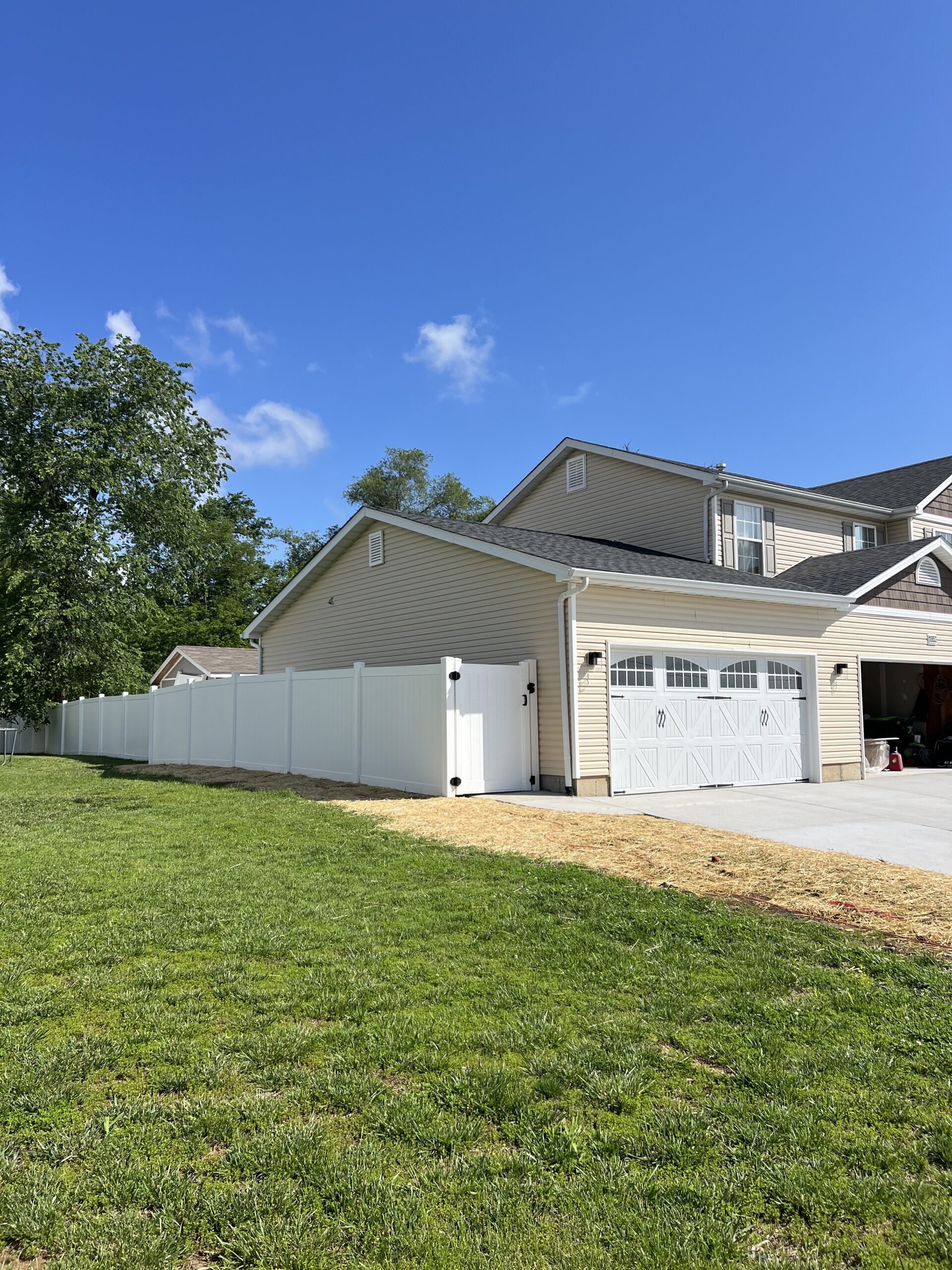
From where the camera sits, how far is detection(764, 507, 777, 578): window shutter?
58.1ft

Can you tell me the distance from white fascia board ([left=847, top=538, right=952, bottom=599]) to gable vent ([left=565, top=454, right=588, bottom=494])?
274 inches

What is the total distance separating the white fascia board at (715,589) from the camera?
11602 mm

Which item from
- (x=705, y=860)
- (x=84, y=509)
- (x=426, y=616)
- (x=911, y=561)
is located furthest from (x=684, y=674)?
(x=84, y=509)

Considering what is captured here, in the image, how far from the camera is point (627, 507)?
726 inches

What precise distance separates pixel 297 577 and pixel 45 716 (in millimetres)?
14884

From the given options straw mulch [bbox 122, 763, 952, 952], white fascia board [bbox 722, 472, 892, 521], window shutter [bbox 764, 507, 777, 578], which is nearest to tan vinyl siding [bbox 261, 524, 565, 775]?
straw mulch [bbox 122, 763, 952, 952]

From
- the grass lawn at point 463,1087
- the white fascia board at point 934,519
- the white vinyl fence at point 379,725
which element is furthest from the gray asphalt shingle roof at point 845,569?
the grass lawn at point 463,1087

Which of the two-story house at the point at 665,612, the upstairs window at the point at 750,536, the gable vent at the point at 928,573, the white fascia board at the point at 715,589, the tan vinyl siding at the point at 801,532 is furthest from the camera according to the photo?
the tan vinyl siding at the point at 801,532

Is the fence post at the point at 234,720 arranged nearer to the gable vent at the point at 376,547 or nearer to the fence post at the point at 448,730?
the gable vent at the point at 376,547

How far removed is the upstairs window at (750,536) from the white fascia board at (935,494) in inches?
210

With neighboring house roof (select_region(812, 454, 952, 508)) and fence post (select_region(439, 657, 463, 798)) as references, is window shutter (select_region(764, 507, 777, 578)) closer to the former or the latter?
neighboring house roof (select_region(812, 454, 952, 508))

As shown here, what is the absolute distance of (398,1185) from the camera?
2.22 metres

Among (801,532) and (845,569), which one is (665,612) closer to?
(845,569)

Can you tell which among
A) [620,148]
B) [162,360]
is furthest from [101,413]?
[620,148]
